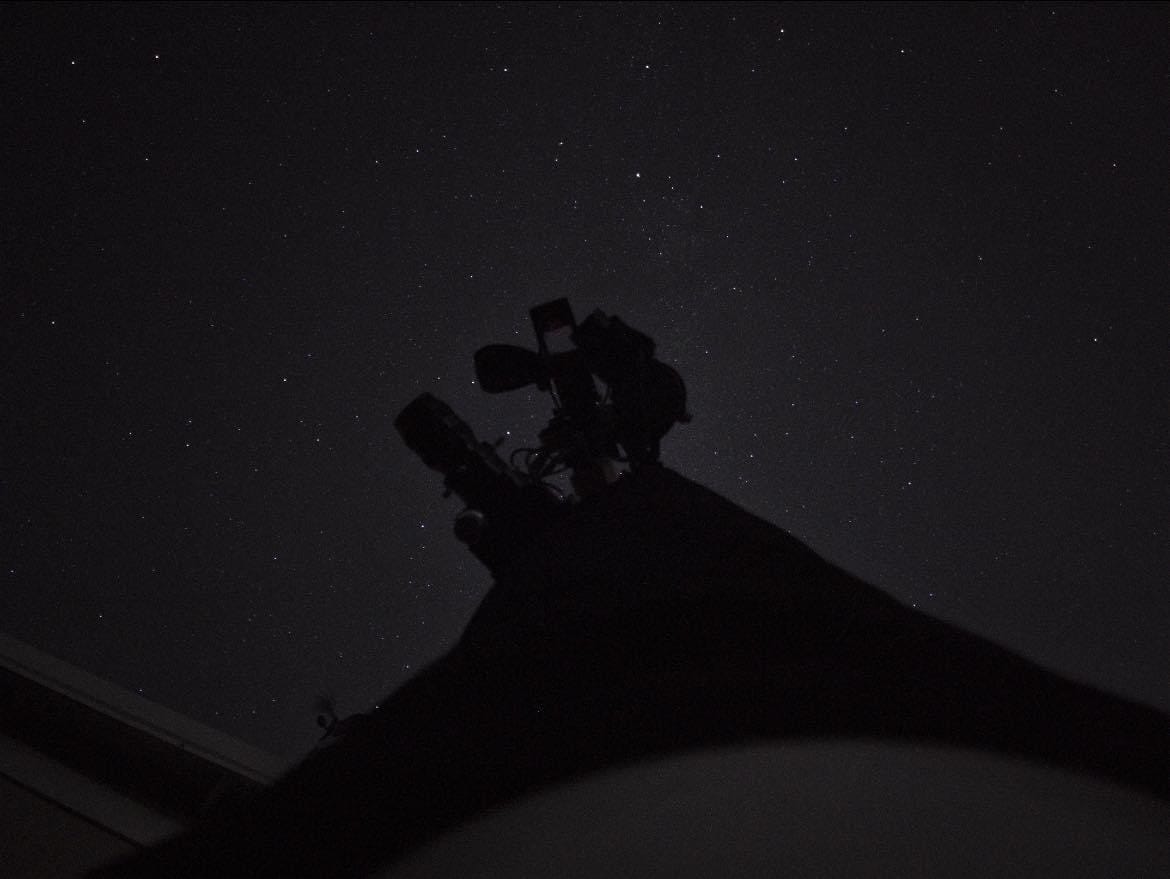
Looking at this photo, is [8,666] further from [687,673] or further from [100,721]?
[687,673]

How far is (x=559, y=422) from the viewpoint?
3.27 meters

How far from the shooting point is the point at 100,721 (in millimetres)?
3412

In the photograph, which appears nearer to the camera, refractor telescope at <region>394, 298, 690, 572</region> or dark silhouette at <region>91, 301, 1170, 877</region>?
dark silhouette at <region>91, 301, 1170, 877</region>

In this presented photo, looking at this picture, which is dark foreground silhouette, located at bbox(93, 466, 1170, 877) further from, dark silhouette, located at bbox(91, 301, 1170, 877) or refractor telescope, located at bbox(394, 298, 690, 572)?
refractor telescope, located at bbox(394, 298, 690, 572)

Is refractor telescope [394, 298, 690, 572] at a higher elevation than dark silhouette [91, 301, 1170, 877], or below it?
higher

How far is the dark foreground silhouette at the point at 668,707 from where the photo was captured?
1.17m

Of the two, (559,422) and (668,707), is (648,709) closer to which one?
(668,707)

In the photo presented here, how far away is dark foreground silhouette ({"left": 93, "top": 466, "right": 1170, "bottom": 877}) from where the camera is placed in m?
1.17

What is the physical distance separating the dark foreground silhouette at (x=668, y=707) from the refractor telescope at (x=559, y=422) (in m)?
1.48

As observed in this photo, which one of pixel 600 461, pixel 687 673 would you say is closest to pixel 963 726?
pixel 687 673

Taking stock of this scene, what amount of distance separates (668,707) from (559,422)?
206 centimetres

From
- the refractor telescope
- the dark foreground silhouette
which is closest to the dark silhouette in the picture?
the dark foreground silhouette

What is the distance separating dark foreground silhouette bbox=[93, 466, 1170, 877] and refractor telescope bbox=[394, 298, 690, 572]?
4.86 feet

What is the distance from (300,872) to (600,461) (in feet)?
7.29
